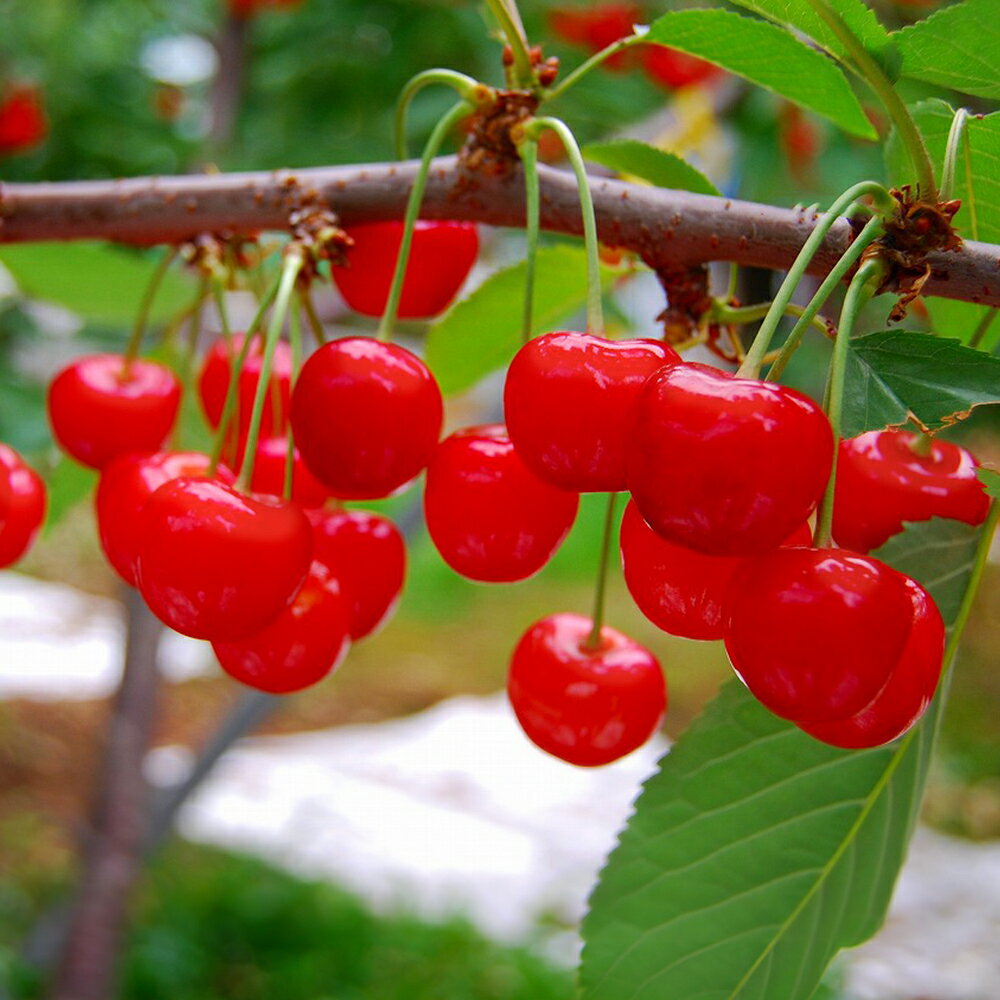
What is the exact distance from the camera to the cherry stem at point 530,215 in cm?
77

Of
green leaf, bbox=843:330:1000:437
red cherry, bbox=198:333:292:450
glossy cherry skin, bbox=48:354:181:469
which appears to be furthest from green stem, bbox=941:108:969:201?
glossy cherry skin, bbox=48:354:181:469

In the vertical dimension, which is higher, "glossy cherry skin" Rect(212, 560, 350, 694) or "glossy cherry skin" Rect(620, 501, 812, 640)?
"glossy cherry skin" Rect(620, 501, 812, 640)

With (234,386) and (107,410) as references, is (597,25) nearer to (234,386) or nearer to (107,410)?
(107,410)

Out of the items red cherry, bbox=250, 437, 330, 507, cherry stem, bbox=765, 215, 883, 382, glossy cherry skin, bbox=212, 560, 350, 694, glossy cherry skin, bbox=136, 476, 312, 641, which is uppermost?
cherry stem, bbox=765, 215, 883, 382

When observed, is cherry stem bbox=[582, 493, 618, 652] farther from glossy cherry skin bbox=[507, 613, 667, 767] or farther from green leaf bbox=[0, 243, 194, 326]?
green leaf bbox=[0, 243, 194, 326]

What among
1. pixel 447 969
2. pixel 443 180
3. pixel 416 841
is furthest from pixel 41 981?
pixel 443 180

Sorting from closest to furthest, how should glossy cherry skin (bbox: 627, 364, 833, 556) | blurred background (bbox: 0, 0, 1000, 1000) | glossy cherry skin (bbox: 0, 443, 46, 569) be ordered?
glossy cherry skin (bbox: 627, 364, 833, 556), glossy cherry skin (bbox: 0, 443, 46, 569), blurred background (bbox: 0, 0, 1000, 1000)

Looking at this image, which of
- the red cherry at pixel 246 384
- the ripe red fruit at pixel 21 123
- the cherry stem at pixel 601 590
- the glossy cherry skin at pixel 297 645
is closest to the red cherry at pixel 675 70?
the ripe red fruit at pixel 21 123

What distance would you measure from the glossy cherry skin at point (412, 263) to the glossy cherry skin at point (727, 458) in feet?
1.47

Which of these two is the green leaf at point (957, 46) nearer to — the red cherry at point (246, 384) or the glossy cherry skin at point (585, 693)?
the glossy cherry skin at point (585, 693)

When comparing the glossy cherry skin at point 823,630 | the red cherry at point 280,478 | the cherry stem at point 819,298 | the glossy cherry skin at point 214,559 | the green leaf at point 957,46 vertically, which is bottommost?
the red cherry at point 280,478

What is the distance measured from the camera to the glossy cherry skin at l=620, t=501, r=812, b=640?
70 cm

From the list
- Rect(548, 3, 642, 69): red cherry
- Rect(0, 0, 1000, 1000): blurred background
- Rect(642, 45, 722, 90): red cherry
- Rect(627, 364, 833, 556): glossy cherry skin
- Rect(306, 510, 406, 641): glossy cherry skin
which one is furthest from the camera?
Rect(642, 45, 722, 90): red cherry

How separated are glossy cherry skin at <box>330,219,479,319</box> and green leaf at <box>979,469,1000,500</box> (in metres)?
0.50
